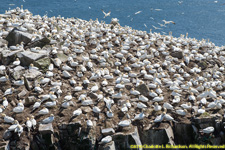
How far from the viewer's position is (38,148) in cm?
1209

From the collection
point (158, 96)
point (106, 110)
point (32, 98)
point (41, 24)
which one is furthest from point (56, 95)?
point (41, 24)

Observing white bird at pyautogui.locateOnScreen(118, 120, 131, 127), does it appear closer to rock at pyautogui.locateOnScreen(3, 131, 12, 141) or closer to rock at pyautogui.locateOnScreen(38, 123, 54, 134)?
rock at pyautogui.locateOnScreen(38, 123, 54, 134)

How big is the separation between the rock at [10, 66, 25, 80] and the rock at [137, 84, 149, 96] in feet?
24.0

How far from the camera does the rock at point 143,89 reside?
15448mm

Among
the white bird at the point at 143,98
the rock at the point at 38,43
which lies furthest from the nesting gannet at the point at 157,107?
the rock at the point at 38,43

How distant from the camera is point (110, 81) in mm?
16750

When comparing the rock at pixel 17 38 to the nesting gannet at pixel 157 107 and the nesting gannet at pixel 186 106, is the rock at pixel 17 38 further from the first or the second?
the nesting gannet at pixel 186 106

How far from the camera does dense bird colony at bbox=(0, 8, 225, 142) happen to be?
13.3 metres

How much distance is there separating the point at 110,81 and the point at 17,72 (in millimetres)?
5819

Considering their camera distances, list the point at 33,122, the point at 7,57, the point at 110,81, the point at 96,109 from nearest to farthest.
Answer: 1. the point at 33,122
2. the point at 96,109
3. the point at 110,81
4. the point at 7,57

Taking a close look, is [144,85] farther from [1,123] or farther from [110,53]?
[1,123]

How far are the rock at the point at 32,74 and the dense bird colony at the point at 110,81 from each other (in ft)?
0.30

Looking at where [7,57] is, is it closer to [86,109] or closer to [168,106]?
[86,109]

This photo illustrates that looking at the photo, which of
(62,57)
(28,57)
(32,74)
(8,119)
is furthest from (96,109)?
(28,57)
